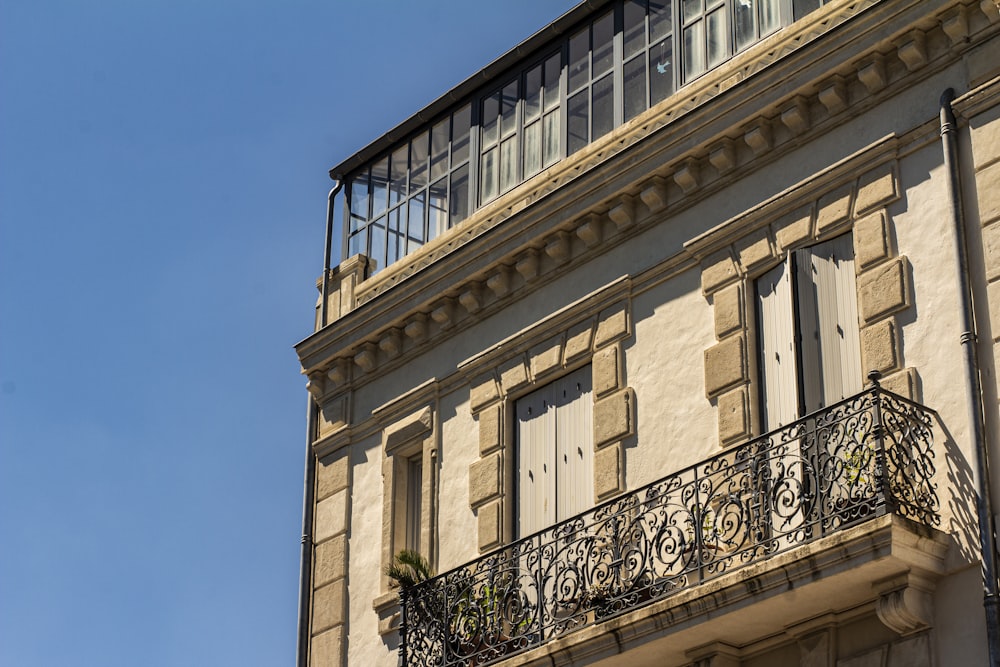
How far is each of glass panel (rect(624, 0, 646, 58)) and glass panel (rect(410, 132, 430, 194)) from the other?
3058 mm

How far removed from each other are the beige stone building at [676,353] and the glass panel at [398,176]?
3cm

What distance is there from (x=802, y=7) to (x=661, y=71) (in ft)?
5.64

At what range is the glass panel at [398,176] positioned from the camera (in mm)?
20842

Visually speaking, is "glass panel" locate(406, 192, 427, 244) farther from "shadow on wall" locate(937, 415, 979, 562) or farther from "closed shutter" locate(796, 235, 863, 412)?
"shadow on wall" locate(937, 415, 979, 562)

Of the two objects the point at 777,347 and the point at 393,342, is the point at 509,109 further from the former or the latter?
the point at 777,347

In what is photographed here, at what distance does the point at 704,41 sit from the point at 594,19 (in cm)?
172

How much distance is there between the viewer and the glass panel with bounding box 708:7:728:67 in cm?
1762

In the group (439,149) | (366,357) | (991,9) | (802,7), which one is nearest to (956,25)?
(991,9)

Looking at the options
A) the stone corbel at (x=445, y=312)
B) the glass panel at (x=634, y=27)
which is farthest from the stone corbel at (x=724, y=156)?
the stone corbel at (x=445, y=312)

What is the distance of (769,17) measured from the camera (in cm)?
1722

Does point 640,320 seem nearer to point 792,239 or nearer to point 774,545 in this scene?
point 792,239

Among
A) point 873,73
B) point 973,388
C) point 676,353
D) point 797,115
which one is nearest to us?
point 973,388

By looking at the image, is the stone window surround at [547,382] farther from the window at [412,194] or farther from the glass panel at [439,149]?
the glass panel at [439,149]

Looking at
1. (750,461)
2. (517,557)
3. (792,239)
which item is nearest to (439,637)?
(517,557)
